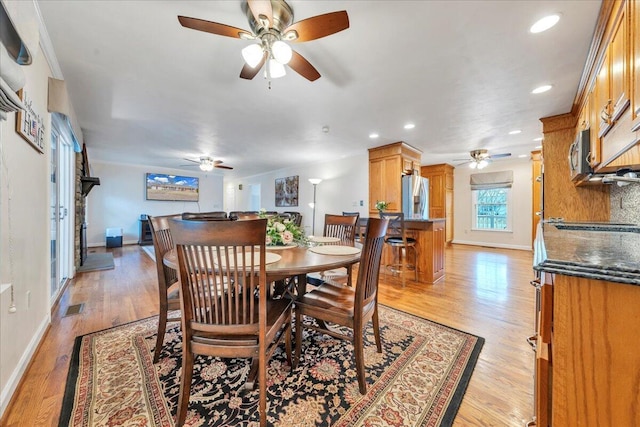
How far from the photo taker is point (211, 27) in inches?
59.7

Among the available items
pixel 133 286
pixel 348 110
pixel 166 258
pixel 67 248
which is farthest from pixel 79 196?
pixel 348 110

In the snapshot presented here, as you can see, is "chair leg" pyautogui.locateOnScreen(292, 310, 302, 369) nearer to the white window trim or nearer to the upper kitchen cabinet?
the upper kitchen cabinet

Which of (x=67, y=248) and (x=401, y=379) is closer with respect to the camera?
(x=401, y=379)

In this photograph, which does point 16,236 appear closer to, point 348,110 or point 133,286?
point 133,286

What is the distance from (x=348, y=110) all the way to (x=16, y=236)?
324 cm

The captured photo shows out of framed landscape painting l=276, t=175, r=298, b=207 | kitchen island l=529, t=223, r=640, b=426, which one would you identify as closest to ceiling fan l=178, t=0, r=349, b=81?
kitchen island l=529, t=223, r=640, b=426

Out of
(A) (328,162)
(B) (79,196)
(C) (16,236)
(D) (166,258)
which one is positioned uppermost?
(A) (328,162)

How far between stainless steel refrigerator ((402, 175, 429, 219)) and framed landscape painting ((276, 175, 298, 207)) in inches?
136

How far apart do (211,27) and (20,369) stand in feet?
7.75

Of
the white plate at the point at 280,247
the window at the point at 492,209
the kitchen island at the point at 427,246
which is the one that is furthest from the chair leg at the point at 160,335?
the window at the point at 492,209

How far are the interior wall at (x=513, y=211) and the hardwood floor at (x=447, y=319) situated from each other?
1.91 meters

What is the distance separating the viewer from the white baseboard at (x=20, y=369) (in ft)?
4.06

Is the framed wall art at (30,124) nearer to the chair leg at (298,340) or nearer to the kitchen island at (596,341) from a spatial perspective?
the chair leg at (298,340)

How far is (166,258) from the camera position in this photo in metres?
1.45
